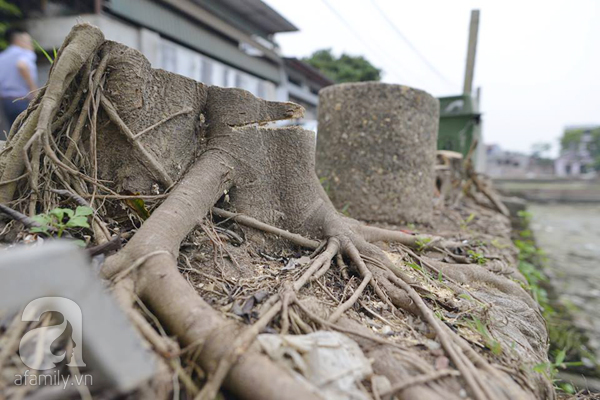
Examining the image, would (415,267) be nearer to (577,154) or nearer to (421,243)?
(421,243)

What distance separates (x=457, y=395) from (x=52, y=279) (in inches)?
45.1

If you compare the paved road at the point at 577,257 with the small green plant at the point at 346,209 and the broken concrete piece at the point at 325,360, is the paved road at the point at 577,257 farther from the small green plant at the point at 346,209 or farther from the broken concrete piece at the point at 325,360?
the broken concrete piece at the point at 325,360

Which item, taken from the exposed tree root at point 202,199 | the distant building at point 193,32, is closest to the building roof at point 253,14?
the distant building at point 193,32

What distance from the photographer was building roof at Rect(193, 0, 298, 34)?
11726mm

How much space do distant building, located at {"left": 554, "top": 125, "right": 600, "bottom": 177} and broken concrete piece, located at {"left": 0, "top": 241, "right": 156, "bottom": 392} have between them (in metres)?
52.2

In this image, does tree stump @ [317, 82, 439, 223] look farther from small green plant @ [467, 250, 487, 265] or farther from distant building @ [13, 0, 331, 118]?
distant building @ [13, 0, 331, 118]

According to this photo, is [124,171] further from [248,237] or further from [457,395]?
[457,395]

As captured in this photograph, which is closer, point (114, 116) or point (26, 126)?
point (26, 126)

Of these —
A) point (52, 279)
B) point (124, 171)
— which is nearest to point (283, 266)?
point (124, 171)

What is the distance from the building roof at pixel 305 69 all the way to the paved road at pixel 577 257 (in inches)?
406

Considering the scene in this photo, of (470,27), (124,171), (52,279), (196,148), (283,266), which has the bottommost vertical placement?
(283,266)

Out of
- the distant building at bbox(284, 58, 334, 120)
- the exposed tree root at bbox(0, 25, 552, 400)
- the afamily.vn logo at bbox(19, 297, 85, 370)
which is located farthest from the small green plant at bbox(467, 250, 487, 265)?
the distant building at bbox(284, 58, 334, 120)

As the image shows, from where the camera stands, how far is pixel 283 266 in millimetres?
1892

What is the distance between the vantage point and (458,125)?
726cm
